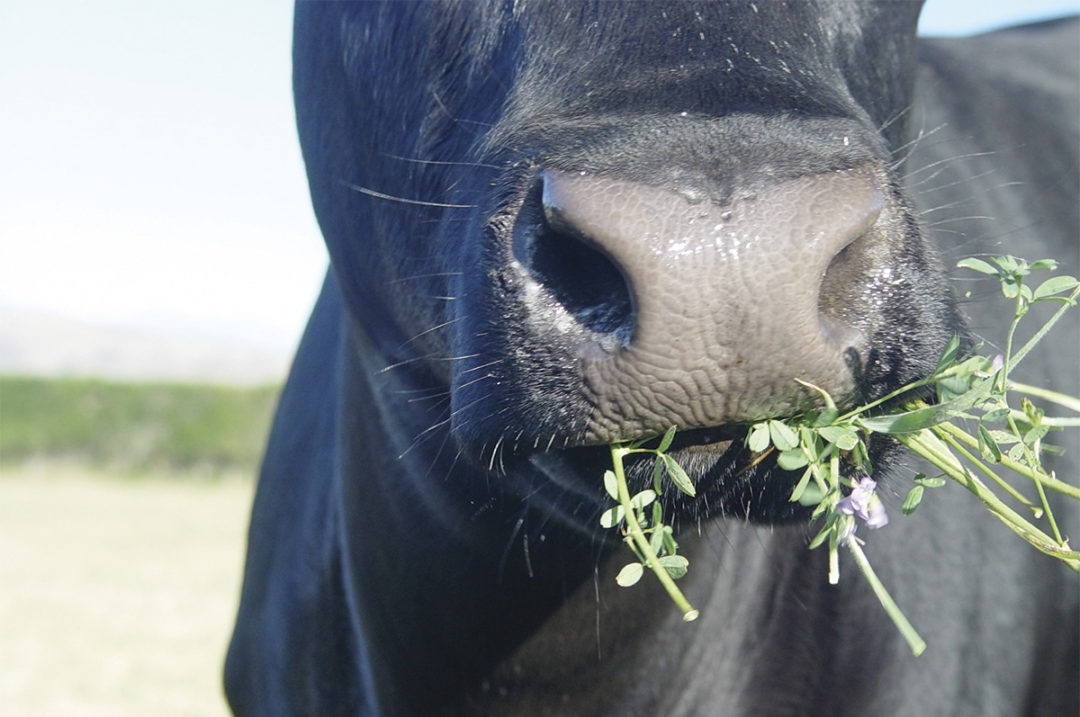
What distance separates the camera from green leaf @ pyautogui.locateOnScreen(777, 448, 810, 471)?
146 centimetres

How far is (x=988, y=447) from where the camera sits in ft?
5.06

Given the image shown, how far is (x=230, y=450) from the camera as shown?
93.5 ft

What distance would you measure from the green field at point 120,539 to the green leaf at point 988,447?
685cm

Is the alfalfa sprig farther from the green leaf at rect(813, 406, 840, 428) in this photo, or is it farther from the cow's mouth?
the green leaf at rect(813, 406, 840, 428)

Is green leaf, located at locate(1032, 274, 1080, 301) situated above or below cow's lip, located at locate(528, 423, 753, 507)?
above

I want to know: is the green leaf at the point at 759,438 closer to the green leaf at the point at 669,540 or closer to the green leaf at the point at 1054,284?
the green leaf at the point at 669,540

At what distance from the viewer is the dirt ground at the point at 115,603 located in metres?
8.05

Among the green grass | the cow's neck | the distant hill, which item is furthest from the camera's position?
the distant hill

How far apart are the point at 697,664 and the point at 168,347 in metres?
180

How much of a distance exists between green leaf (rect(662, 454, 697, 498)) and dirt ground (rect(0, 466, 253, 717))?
6.48 m

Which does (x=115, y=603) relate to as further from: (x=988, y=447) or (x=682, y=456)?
(x=988, y=447)

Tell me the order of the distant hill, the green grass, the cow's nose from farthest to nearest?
the distant hill, the green grass, the cow's nose

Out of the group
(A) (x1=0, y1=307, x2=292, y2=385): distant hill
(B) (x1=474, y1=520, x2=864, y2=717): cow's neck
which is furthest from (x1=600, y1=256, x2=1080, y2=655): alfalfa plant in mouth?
Answer: (A) (x1=0, y1=307, x2=292, y2=385): distant hill

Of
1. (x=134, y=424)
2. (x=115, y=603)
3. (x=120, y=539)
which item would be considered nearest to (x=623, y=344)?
(x=115, y=603)
